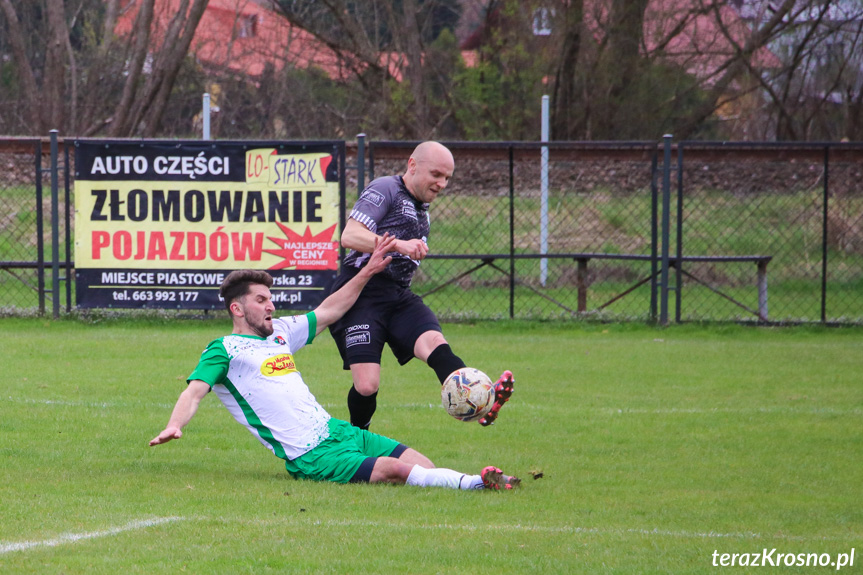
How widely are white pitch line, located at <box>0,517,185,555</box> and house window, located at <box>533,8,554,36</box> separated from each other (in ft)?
66.1

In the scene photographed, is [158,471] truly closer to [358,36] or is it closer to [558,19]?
[558,19]

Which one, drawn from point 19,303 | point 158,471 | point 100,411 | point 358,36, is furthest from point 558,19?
point 158,471

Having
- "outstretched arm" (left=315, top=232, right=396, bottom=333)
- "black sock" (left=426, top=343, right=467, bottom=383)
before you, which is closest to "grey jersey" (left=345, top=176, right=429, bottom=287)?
"outstretched arm" (left=315, top=232, right=396, bottom=333)

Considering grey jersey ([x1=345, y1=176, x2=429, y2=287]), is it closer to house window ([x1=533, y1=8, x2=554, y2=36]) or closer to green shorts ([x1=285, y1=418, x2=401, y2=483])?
green shorts ([x1=285, y1=418, x2=401, y2=483])

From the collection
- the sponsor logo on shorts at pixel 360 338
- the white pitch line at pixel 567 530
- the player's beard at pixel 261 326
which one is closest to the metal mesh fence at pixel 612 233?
the sponsor logo on shorts at pixel 360 338

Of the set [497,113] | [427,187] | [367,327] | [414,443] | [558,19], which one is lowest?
[414,443]

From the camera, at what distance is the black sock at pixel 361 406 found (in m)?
6.52

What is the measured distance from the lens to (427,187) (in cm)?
657

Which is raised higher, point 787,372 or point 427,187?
point 427,187

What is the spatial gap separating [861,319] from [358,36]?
15.5 metres

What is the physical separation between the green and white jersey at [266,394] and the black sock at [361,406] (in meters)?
0.66

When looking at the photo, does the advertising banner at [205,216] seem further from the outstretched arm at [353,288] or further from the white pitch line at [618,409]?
the outstretched arm at [353,288]

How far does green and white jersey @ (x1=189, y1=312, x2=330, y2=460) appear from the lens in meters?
5.71

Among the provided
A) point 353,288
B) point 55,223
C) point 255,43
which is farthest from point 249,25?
point 353,288
